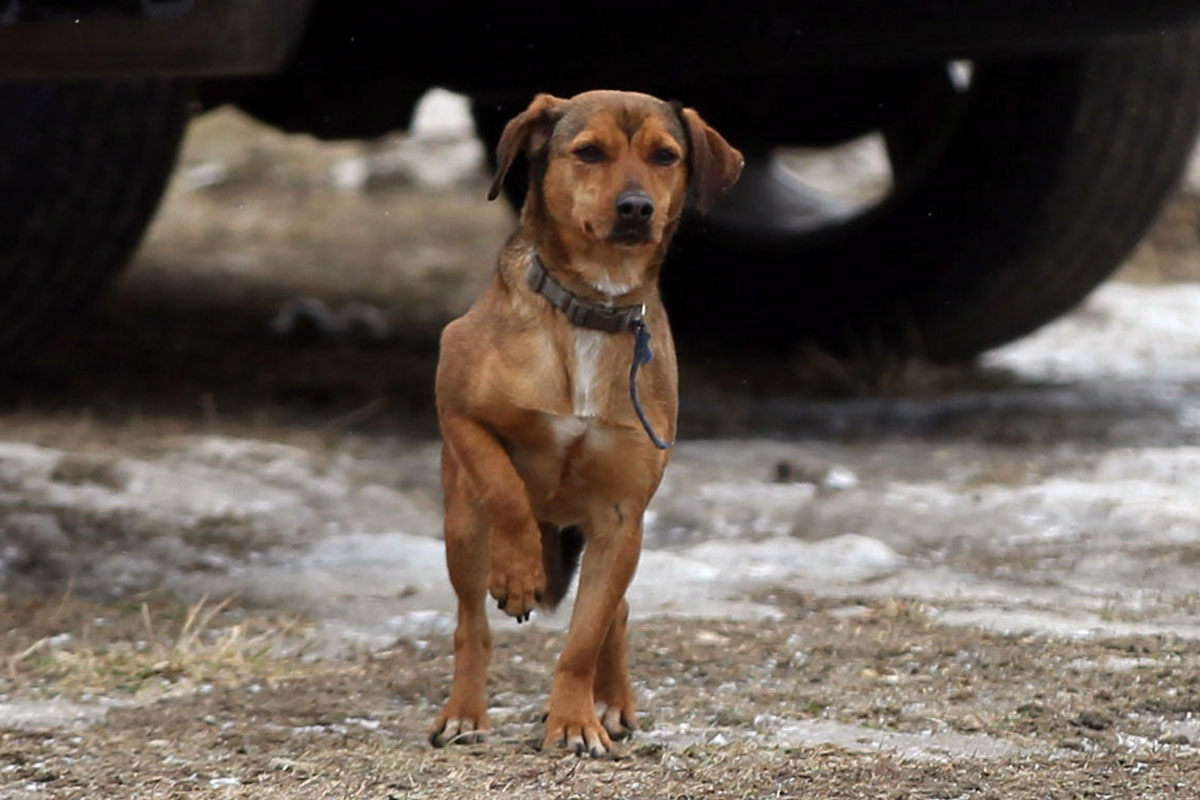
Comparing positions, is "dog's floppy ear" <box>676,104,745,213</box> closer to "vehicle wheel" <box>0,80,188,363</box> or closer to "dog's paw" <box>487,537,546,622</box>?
"dog's paw" <box>487,537,546,622</box>

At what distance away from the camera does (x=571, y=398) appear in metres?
2.75

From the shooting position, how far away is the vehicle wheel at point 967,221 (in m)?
5.31

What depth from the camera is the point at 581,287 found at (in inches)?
111

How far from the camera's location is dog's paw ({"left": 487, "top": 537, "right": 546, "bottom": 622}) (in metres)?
2.71

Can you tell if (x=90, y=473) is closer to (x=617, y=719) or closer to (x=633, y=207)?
(x=617, y=719)

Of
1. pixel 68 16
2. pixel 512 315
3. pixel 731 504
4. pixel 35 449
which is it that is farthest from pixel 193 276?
pixel 512 315

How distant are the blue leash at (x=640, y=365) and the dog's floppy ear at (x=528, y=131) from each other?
0.28 metres

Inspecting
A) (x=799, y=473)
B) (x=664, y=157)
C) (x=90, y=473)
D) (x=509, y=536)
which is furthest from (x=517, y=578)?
(x=799, y=473)

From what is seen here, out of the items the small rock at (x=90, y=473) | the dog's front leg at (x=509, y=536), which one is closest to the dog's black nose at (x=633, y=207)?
the dog's front leg at (x=509, y=536)

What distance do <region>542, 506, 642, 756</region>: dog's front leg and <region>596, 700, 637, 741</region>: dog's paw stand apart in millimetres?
51

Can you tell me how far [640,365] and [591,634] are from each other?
0.37 metres

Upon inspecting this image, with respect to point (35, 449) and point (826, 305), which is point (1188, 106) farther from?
point (35, 449)

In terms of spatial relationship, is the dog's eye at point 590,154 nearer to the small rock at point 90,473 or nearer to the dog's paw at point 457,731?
the dog's paw at point 457,731

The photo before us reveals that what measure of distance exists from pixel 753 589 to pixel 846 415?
1.86 metres
